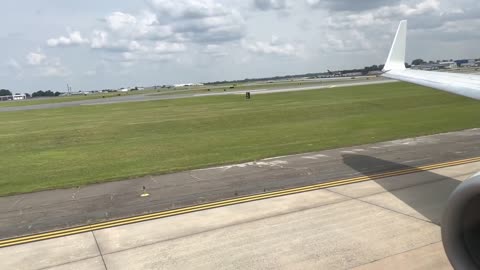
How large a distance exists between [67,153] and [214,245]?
51.0ft

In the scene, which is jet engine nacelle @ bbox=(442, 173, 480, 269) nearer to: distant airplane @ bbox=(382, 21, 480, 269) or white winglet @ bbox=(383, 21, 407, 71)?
distant airplane @ bbox=(382, 21, 480, 269)

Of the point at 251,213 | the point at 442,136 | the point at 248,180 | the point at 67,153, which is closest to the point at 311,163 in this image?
the point at 248,180

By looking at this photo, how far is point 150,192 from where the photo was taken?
12.7m

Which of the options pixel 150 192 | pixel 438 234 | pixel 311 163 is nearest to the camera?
pixel 438 234

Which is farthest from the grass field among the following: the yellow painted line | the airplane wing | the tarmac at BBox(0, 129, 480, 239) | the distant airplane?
the distant airplane

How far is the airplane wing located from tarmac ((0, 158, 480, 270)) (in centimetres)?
269

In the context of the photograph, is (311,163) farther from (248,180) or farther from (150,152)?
(150,152)

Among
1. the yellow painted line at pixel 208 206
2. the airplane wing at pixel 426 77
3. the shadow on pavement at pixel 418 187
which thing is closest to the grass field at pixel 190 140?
the shadow on pavement at pixel 418 187

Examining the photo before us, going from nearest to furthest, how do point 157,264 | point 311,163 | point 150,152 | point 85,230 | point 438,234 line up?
point 157,264, point 438,234, point 85,230, point 311,163, point 150,152

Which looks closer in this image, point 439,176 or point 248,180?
point 439,176

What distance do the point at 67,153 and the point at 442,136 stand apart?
18243 millimetres

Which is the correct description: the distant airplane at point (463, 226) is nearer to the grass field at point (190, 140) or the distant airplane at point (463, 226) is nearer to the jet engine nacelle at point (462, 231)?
the jet engine nacelle at point (462, 231)

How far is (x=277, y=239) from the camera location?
8.48 metres

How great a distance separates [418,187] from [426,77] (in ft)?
9.89
